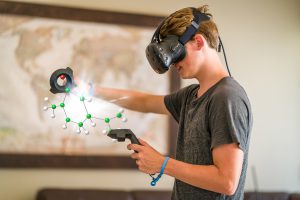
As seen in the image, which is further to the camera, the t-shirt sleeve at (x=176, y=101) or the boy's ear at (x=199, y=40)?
the t-shirt sleeve at (x=176, y=101)

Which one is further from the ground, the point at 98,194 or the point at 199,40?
the point at 199,40

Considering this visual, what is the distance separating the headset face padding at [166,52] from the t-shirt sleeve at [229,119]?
0.21 meters

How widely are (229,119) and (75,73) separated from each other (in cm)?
185

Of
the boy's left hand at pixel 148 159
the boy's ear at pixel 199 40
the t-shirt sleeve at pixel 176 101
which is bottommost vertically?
the boy's left hand at pixel 148 159

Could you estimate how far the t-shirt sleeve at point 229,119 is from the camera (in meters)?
1.32

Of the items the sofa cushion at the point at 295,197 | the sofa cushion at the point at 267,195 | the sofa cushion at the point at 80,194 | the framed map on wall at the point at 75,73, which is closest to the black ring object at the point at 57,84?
the framed map on wall at the point at 75,73

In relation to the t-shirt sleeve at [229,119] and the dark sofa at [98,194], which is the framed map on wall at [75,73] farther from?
the t-shirt sleeve at [229,119]

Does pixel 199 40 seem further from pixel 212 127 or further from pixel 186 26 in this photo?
pixel 212 127

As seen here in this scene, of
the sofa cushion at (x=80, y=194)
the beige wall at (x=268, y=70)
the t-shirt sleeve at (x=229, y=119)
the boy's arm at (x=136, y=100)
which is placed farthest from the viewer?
the beige wall at (x=268, y=70)

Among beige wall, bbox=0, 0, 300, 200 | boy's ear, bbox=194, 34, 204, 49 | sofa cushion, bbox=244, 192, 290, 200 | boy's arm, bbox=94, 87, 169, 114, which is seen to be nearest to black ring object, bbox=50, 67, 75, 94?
boy's arm, bbox=94, 87, 169, 114

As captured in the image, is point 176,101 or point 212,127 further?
point 176,101

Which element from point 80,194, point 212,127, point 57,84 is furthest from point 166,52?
point 80,194

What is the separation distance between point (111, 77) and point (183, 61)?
5.25ft

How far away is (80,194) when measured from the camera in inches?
110
